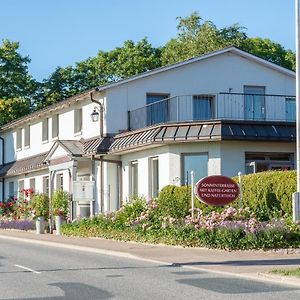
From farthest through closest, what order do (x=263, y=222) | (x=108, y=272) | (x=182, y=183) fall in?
1. (x=182, y=183)
2. (x=263, y=222)
3. (x=108, y=272)

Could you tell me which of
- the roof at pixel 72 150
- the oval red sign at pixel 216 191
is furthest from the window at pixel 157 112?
the oval red sign at pixel 216 191

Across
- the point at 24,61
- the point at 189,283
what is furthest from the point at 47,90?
the point at 189,283

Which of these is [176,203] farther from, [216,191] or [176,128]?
[176,128]

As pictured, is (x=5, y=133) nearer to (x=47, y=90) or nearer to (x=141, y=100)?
(x=47, y=90)

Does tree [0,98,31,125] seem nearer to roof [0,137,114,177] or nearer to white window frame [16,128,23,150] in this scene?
white window frame [16,128,23,150]

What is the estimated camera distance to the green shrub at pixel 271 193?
19.9 meters

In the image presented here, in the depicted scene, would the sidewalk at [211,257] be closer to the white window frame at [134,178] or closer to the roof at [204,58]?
the white window frame at [134,178]

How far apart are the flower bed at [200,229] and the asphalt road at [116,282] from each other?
271cm

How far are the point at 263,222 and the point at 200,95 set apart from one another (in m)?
11.3

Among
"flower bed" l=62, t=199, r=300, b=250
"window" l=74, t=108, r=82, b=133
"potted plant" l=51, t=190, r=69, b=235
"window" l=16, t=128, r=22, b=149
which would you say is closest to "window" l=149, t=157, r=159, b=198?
"flower bed" l=62, t=199, r=300, b=250

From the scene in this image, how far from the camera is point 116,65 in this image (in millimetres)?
57344

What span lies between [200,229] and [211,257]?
104 inches

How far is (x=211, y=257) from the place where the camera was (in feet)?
57.4

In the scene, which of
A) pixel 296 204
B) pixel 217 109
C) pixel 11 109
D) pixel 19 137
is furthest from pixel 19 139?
pixel 296 204
